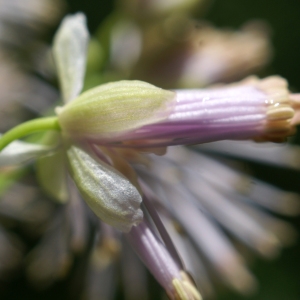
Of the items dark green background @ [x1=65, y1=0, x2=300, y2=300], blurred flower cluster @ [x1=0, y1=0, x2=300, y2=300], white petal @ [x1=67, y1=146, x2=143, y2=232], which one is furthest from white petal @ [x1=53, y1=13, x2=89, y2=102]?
dark green background @ [x1=65, y1=0, x2=300, y2=300]

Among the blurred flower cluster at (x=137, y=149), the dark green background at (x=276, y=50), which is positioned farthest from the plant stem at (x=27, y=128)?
the dark green background at (x=276, y=50)

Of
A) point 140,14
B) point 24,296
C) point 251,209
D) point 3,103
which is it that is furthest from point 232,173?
point 24,296

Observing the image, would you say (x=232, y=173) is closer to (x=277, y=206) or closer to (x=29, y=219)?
(x=277, y=206)

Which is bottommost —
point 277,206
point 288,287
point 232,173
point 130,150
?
point 288,287

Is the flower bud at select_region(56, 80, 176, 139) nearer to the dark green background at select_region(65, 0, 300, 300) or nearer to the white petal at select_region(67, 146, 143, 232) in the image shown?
the white petal at select_region(67, 146, 143, 232)

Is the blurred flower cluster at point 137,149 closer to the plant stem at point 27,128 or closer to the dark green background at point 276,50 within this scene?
the plant stem at point 27,128

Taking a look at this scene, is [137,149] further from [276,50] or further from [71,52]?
[276,50]
